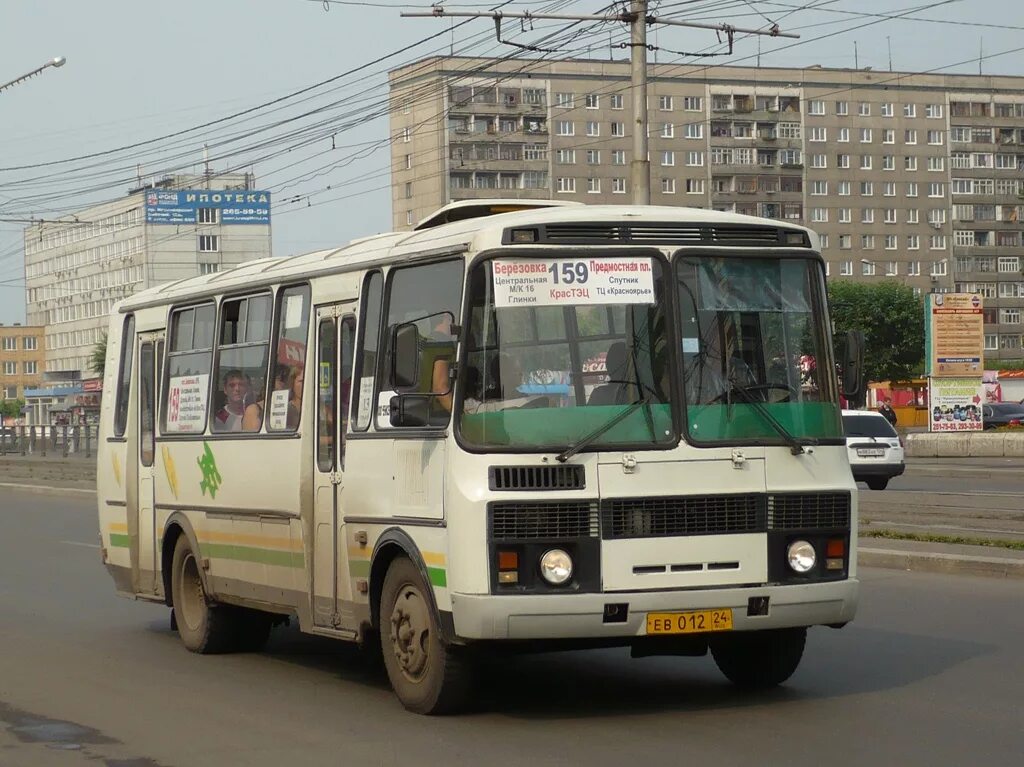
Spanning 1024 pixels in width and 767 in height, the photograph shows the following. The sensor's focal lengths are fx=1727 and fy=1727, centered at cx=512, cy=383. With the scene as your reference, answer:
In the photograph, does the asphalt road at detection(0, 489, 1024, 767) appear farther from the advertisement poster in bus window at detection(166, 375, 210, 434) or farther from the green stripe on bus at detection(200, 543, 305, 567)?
the advertisement poster in bus window at detection(166, 375, 210, 434)

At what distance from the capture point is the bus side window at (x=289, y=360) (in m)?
10.4

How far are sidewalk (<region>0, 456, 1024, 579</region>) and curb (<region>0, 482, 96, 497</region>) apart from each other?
0.07 feet

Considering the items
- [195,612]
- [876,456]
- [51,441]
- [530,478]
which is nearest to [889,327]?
[51,441]

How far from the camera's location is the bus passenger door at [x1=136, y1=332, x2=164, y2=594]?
12852 mm

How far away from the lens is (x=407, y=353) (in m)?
8.62

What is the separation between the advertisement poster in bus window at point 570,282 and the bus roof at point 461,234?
15cm

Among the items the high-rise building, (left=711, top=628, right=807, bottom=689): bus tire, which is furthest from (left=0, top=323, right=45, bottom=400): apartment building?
(left=711, top=628, right=807, bottom=689): bus tire

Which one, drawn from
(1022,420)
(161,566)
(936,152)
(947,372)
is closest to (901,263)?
(936,152)

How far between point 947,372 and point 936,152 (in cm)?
9012

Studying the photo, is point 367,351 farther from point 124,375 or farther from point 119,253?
point 119,253

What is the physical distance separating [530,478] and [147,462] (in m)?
5.55

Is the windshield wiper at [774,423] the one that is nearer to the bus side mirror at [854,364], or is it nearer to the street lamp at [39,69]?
the bus side mirror at [854,364]

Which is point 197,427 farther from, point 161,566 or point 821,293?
point 821,293

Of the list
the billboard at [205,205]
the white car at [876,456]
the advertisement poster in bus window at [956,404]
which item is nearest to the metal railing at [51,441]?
the billboard at [205,205]
